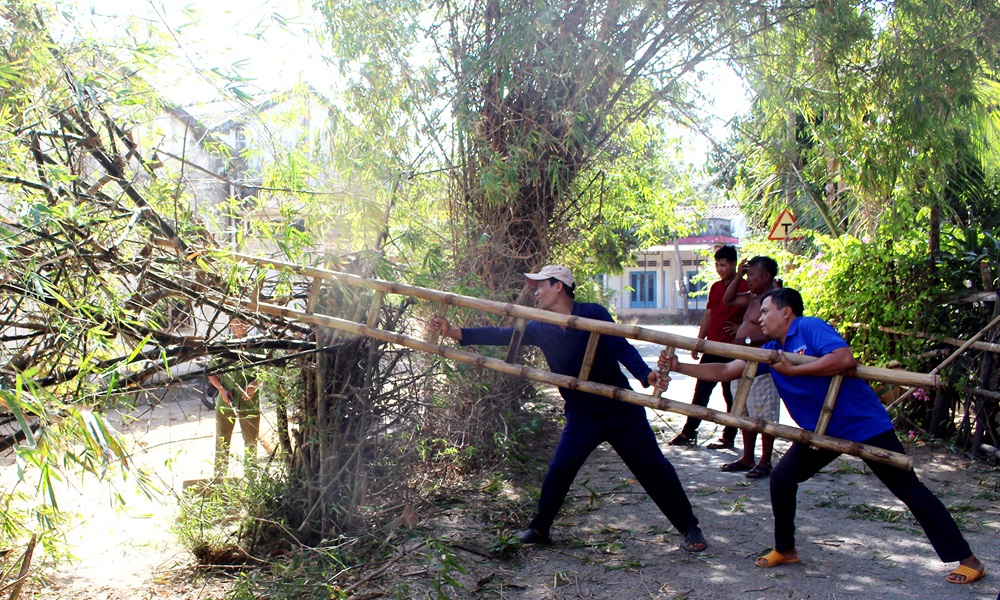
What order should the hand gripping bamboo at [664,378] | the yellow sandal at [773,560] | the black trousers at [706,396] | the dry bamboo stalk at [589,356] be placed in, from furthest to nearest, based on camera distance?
the black trousers at [706,396] < the yellow sandal at [773,560] < the dry bamboo stalk at [589,356] < the hand gripping bamboo at [664,378]

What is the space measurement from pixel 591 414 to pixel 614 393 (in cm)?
63

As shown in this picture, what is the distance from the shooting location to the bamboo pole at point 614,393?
3.69 metres

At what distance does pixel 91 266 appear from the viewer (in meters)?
3.55

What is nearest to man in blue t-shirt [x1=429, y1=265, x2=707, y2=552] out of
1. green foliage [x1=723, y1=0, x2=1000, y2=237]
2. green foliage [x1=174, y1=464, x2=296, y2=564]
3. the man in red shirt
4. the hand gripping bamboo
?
the hand gripping bamboo

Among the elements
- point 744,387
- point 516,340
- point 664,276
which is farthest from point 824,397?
point 664,276

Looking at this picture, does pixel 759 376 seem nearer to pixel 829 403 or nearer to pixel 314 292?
pixel 829 403

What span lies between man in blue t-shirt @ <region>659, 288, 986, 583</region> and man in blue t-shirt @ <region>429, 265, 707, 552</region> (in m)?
0.57

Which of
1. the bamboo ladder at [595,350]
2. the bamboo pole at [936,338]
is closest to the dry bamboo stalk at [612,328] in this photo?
the bamboo ladder at [595,350]

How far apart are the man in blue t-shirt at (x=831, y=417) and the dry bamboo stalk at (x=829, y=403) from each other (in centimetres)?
5

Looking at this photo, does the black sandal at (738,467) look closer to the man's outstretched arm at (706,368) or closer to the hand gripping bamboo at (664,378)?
the man's outstretched arm at (706,368)

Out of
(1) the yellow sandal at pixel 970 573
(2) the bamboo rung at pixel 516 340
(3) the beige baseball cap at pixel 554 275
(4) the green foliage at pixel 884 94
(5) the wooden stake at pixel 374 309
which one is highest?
(4) the green foliage at pixel 884 94

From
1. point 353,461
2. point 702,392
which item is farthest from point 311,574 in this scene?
point 702,392

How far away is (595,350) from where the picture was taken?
413 cm

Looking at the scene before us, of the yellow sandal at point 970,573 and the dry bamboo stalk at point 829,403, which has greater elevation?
the dry bamboo stalk at point 829,403
